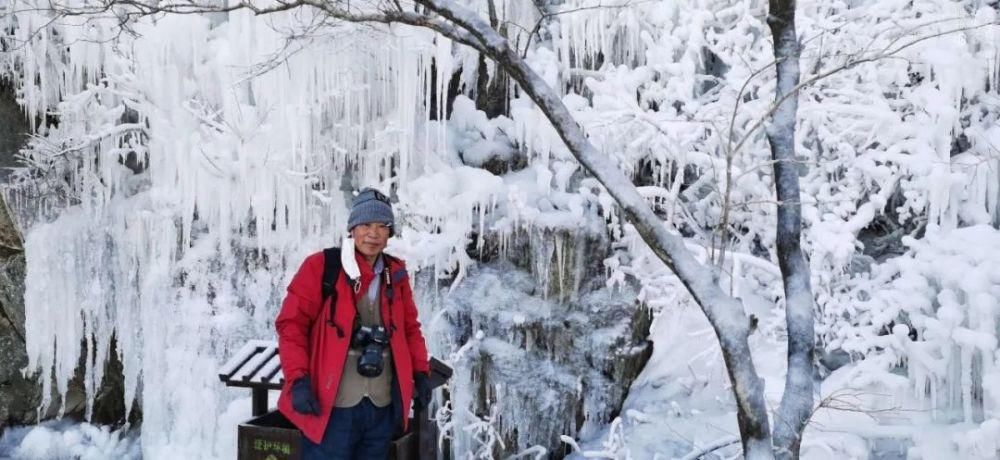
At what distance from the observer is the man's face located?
2938mm

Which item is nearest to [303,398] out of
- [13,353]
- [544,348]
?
[544,348]

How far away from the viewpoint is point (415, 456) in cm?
322

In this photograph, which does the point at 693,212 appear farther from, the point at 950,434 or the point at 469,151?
the point at 950,434

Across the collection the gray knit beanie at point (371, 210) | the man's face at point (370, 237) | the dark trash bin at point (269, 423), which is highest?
the gray knit beanie at point (371, 210)

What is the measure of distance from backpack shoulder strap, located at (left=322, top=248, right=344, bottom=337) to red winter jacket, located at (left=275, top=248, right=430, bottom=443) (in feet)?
0.04

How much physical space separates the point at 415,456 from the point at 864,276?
4203mm

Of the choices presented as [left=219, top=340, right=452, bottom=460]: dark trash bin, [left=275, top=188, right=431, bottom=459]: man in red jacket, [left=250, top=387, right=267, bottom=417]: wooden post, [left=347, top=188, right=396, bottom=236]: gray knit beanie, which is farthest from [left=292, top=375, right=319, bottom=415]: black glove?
[left=250, top=387, right=267, bottom=417]: wooden post

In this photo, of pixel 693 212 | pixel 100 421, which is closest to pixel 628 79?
pixel 693 212

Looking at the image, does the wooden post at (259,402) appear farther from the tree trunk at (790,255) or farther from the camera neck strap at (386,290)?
the tree trunk at (790,255)

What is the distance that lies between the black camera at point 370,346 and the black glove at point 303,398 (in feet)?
0.62

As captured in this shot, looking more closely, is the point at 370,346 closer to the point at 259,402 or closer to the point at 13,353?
the point at 259,402

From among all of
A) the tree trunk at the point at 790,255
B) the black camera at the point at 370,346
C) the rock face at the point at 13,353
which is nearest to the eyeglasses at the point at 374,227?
the black camera at the point at 370,346

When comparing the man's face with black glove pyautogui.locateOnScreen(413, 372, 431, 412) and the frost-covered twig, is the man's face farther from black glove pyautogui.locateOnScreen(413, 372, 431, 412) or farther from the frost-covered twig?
the frost-covered twig

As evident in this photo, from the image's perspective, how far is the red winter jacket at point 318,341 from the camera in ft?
9.25
